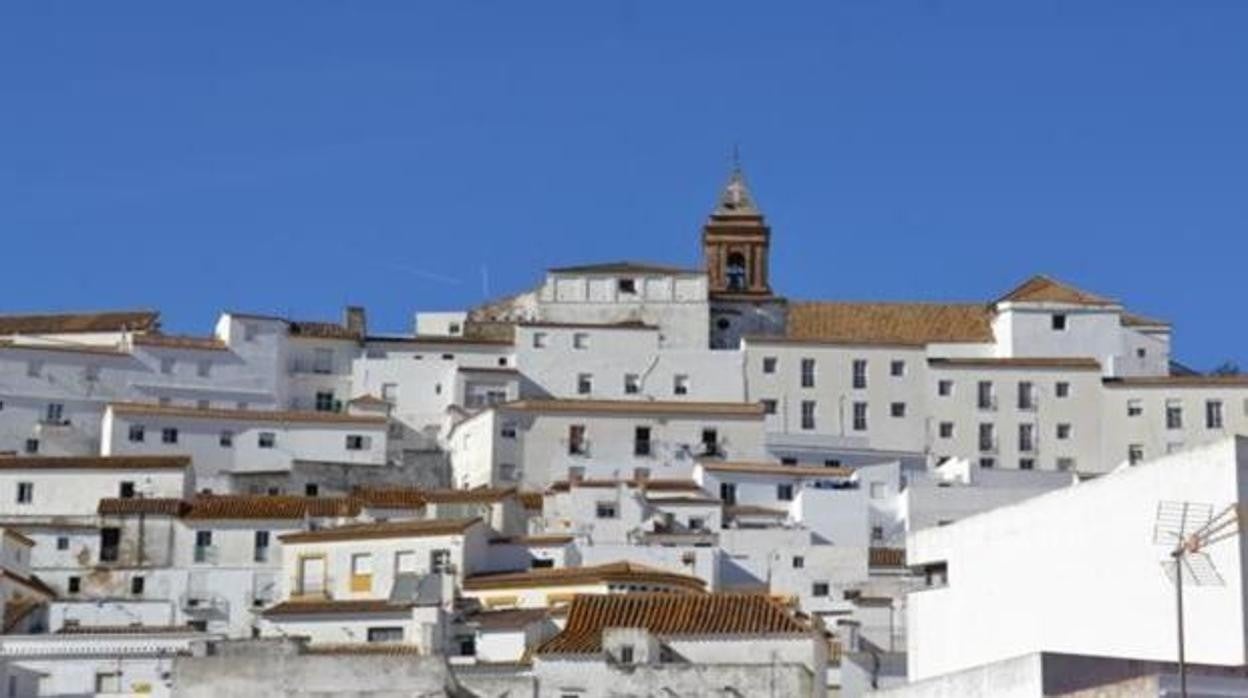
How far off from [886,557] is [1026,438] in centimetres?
1675

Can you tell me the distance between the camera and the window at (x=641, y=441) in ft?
Result: 290

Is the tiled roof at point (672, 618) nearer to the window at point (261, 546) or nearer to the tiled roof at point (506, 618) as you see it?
the tiled roof at point (506, 618)

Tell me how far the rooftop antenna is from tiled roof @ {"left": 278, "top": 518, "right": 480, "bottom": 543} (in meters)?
37.3

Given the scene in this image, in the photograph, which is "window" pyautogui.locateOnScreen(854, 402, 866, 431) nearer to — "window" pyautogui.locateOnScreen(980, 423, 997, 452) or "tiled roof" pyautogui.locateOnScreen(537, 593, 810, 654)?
"window" pyautogui.locateOnScreen(980, 423, 997, 452)

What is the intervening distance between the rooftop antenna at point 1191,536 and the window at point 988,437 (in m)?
56.5

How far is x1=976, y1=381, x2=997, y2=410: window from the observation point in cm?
9281

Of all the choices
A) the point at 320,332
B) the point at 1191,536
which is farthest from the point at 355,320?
the point at 1191,536

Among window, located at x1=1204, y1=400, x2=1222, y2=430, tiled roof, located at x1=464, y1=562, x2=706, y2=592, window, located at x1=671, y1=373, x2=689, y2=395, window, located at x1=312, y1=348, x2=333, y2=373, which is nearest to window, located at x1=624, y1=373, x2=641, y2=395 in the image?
window, located at x1=671, y1=373, x2=689, y2=395

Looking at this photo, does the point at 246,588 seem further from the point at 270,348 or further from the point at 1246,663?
the point at 1246,663

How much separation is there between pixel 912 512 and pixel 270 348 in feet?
84.1

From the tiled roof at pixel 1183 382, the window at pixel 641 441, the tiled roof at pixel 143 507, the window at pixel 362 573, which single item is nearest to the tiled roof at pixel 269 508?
the tiled roof at pixel 143 507

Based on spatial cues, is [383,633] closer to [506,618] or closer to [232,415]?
[506,618]

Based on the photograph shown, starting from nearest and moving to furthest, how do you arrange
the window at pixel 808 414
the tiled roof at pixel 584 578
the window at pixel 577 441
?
the tiled roof at pixel 584 578, the window at pixel 577 441, the window at pixel 808 414

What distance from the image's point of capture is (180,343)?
93625 mm
